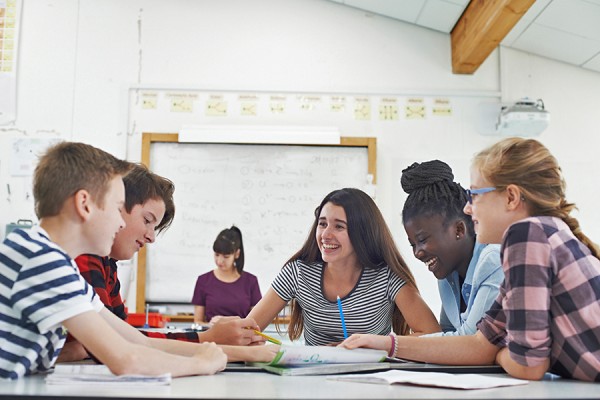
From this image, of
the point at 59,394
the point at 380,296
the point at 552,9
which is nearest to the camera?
the point at 59,394

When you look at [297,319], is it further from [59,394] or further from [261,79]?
[261,79]

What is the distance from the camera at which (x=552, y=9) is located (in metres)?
3.96

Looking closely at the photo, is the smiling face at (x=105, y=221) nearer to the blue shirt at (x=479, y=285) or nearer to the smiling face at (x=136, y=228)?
the smiling face at (x=136, y=228)

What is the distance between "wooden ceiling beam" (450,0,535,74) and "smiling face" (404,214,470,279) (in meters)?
2.04

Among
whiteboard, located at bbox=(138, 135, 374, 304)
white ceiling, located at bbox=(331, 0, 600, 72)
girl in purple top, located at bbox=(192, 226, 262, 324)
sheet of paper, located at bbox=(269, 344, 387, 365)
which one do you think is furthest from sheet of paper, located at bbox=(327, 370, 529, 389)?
whiteboard, located at bbox=(138, 135, 374, 304)

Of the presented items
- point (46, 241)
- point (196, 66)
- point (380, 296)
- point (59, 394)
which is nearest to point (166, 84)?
point (196, 66)

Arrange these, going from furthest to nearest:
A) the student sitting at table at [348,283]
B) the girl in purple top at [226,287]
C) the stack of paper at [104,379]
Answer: the girl in purple top at [226,287] → the student sitting at table at [348,283] → the stack of paper at [104,379]

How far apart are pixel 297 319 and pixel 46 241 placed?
4.59 feet

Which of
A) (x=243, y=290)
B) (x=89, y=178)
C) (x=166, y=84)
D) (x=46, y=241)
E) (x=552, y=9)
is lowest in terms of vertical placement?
(x=243, y=290)

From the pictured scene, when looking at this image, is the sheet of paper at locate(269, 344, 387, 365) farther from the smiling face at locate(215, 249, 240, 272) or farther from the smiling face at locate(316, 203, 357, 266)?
the smiling face at locate(215, 249, 240, 272)

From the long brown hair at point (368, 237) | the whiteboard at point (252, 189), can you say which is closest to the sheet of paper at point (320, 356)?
the long brown hair at point (368, 237)

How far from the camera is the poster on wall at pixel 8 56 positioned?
4.70m

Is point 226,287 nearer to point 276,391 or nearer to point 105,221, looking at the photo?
point 105,221

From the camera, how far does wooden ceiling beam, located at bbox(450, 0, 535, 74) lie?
3.70m
